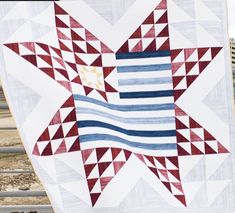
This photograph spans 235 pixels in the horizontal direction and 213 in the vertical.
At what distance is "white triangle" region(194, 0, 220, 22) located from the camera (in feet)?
3.76

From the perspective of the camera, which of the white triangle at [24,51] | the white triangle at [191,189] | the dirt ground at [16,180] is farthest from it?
the dirt ground at [16,180]

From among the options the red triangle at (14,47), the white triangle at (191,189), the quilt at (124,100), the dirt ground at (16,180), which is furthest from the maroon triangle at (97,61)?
the dirt ground at (16,180)

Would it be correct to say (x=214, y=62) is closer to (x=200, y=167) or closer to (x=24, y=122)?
(x=200, y=167)

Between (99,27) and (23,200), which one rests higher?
(99,27)

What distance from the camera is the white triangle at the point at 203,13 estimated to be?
3.76 feet

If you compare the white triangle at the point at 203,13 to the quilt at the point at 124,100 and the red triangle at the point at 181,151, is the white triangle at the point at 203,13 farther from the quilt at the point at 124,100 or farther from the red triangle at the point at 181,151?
the red triangle at the point at 181,151

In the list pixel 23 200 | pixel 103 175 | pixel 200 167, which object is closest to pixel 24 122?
pixel 103 175

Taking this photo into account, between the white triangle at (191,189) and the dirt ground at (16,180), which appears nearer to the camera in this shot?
the white triangle at (191,189)

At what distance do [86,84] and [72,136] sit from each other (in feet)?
0.50

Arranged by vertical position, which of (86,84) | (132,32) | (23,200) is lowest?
(23,200)

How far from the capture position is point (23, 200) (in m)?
2.97

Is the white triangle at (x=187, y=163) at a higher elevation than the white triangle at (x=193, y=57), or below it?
below

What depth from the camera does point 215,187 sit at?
4.04 feet

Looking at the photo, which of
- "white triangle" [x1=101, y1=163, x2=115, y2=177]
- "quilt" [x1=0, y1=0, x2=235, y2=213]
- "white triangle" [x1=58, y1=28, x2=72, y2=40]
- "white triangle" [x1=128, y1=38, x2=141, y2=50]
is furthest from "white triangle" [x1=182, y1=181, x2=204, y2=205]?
"white triangle" [x1=58, y1=28, x2=72, y2=40]
